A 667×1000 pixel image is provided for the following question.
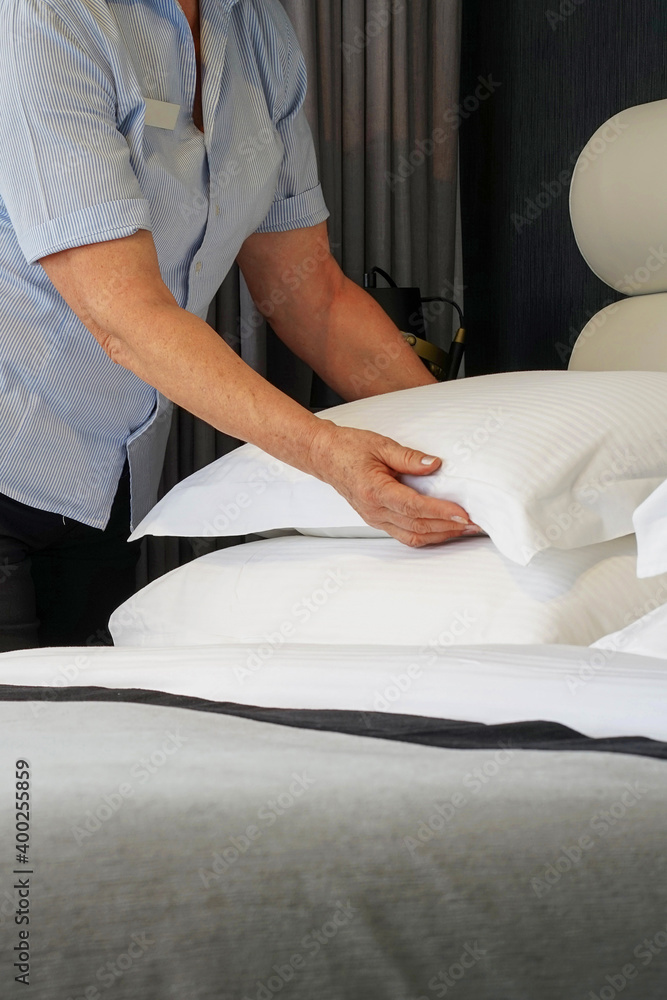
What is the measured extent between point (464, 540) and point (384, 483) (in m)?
0.13

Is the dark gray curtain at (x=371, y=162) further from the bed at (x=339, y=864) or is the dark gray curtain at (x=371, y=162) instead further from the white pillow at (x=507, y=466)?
the bed at (x=339, y=864)

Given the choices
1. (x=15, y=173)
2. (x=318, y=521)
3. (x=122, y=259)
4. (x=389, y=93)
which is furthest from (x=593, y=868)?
(x=389, y=93)

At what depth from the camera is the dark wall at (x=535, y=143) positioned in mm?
1625

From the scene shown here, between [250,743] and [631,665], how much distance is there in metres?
0.30


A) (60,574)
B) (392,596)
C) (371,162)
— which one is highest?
(371,162)

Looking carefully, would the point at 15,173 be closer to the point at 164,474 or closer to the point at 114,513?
the point at 114,513

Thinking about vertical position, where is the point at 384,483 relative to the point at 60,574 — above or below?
above

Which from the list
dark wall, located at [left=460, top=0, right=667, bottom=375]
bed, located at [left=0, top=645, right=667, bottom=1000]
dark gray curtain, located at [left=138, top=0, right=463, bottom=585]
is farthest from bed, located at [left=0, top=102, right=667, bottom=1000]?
dark gray curtain, located at [left=138, top=0, right=463, bottom=585]

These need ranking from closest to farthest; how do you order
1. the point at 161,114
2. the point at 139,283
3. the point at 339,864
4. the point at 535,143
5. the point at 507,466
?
the point at 339,864 → the point at 507,466 → the point at 139,283 → the point at 161,114 → the point at 535,143

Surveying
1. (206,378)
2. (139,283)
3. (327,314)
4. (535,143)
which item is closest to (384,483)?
(206,378)

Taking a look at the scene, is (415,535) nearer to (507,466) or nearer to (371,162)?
(507,466)

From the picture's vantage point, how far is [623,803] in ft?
1.53

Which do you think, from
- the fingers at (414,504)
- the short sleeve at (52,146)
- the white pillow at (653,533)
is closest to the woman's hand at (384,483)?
the fingers at (414,504)

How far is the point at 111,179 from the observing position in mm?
1010
